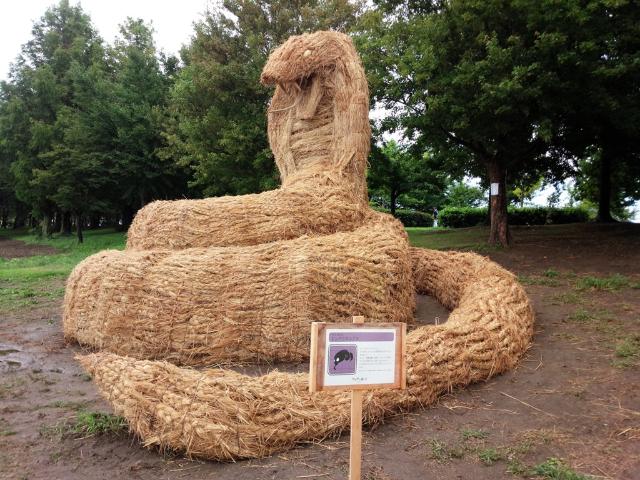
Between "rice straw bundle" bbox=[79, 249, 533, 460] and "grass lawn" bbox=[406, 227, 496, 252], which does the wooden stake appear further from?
"grass lawn" bbox=[406, 227, 496, 252]

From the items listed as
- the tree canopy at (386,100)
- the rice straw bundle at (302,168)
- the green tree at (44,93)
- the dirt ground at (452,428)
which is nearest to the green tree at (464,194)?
the tree canopy at (386,100)

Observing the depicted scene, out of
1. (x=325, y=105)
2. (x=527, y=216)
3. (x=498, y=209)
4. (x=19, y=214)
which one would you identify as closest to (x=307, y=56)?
(x=325, y=105)

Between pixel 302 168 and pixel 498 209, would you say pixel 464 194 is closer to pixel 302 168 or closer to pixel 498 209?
pixel 498 209

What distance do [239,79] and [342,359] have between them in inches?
599

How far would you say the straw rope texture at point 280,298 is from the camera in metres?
3.21

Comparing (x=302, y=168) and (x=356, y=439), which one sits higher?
(x=302, y=168)

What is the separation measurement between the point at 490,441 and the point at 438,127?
11.1m

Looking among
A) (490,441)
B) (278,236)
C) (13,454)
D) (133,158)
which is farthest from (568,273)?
(133,158)

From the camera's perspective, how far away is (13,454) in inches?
124

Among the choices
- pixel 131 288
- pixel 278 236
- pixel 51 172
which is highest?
pixel 51 172

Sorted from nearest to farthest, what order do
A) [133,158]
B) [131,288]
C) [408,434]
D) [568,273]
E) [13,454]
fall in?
[13,454] < [408,434] < [131,288] < [568,273] < [133,158]

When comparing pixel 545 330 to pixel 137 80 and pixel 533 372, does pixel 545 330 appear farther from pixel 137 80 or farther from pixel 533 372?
pixel 137 80

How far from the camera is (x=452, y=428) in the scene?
3.44 meters

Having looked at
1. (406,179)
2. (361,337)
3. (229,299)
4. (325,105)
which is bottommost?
(229,299)
